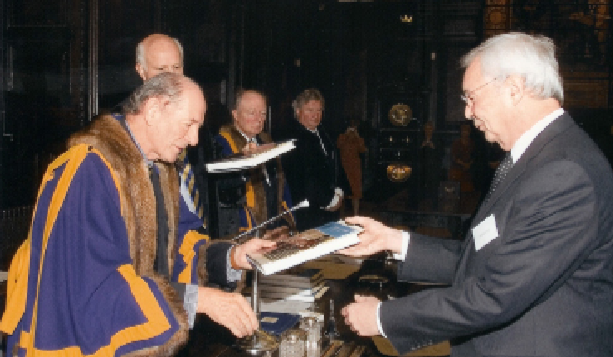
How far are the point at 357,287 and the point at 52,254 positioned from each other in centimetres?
138

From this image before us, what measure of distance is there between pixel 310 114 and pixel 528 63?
121 inches

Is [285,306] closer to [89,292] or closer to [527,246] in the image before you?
[89,292]

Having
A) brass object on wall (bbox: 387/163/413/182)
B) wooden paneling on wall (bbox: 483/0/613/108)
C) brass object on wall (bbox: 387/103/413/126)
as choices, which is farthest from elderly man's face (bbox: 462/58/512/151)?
wooden paneling on wall (bbox: 483/0/613/108)

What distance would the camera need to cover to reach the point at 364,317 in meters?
1.59

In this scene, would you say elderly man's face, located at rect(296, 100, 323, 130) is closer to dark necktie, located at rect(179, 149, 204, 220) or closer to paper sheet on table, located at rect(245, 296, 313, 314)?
dark necktie, located at rect(179, 149, 204, 220)

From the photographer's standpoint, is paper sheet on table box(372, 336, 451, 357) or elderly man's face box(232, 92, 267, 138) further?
elderly man's face box(232, 92, 267, 138)

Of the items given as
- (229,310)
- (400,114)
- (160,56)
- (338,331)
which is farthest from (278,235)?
(400,114)

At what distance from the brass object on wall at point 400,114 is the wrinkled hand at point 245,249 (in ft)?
30.1

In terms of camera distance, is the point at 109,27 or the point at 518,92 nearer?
the point at 518,92

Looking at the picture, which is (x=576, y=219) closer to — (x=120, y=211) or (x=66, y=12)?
(x=120, y=211)

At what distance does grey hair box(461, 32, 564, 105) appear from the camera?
59.2 inches

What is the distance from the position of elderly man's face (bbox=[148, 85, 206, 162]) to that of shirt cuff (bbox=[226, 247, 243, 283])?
0.42 metres

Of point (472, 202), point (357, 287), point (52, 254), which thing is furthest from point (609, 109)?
point (52, 254)

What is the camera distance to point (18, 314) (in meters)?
1.59
